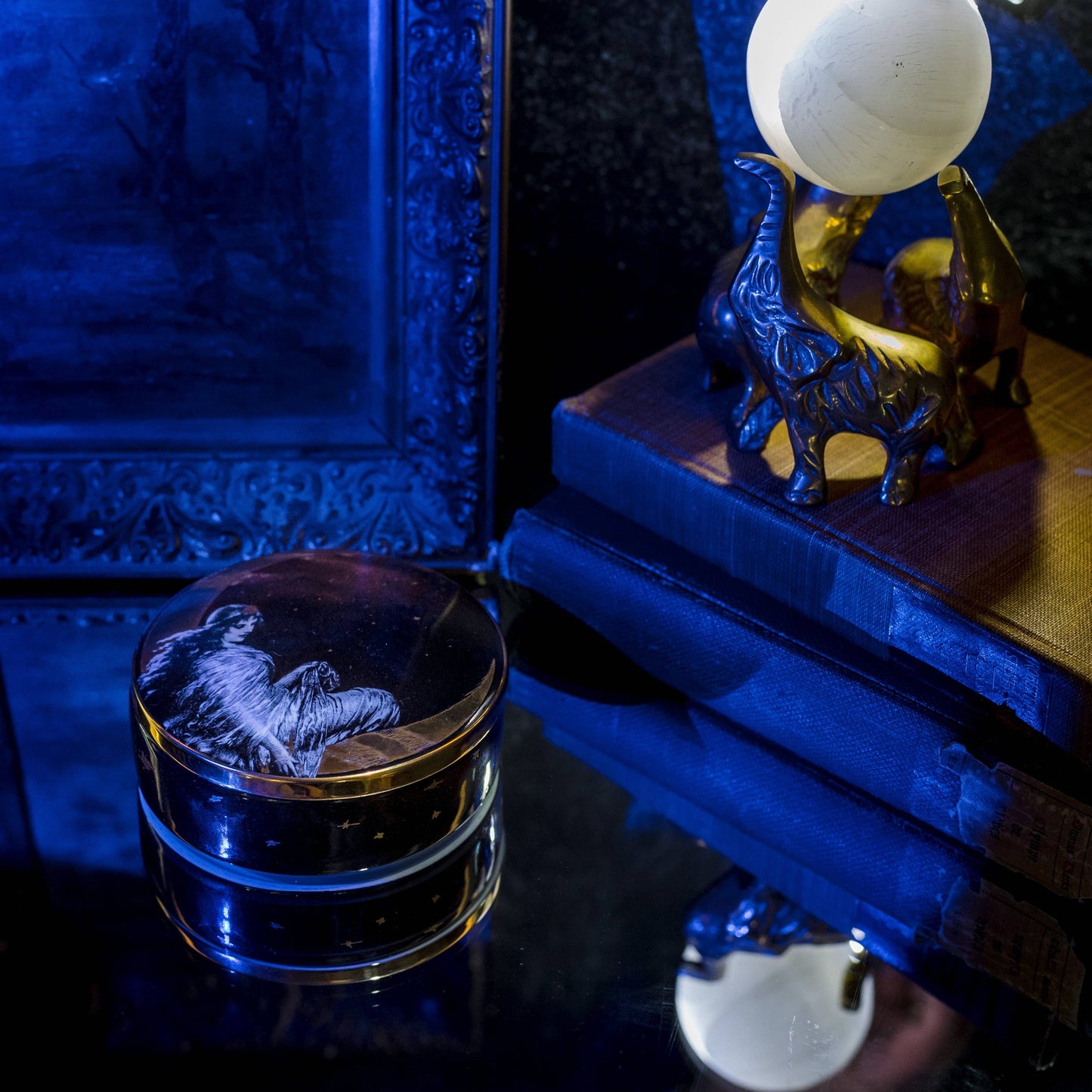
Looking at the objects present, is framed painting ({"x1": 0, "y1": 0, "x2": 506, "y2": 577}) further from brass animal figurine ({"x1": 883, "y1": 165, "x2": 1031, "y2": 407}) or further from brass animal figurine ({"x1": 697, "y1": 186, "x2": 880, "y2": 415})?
brass animal figurine ({"x1": 883, "y1": 165, "x2": 1031, "y2": 407})

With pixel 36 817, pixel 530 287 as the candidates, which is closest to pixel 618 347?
pixel 530 287

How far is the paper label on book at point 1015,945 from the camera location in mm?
541

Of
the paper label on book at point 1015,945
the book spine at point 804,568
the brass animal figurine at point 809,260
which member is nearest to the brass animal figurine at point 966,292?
the brass animal figurine at point 809,260

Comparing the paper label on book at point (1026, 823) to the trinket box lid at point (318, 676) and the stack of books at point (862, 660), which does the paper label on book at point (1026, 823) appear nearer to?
the stack of books at point (862, 660)

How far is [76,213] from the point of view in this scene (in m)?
0.66

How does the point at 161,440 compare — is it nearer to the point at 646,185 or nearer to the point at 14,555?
the point at 14,555

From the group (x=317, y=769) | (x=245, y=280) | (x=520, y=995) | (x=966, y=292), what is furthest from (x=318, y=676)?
(x=966, y=292)

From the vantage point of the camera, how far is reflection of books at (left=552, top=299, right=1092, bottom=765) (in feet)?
1.80

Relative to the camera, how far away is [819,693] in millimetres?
599

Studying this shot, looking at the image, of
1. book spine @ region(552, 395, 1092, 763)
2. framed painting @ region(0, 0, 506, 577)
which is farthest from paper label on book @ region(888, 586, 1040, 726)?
framed painting @ region(0, 0, 506, 577)

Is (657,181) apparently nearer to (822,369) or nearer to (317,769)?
A: (822,369)

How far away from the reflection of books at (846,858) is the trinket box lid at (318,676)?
0.38ft

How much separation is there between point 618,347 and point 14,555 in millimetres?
393

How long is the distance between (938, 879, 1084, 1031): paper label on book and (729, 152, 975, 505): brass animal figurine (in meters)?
0.19
